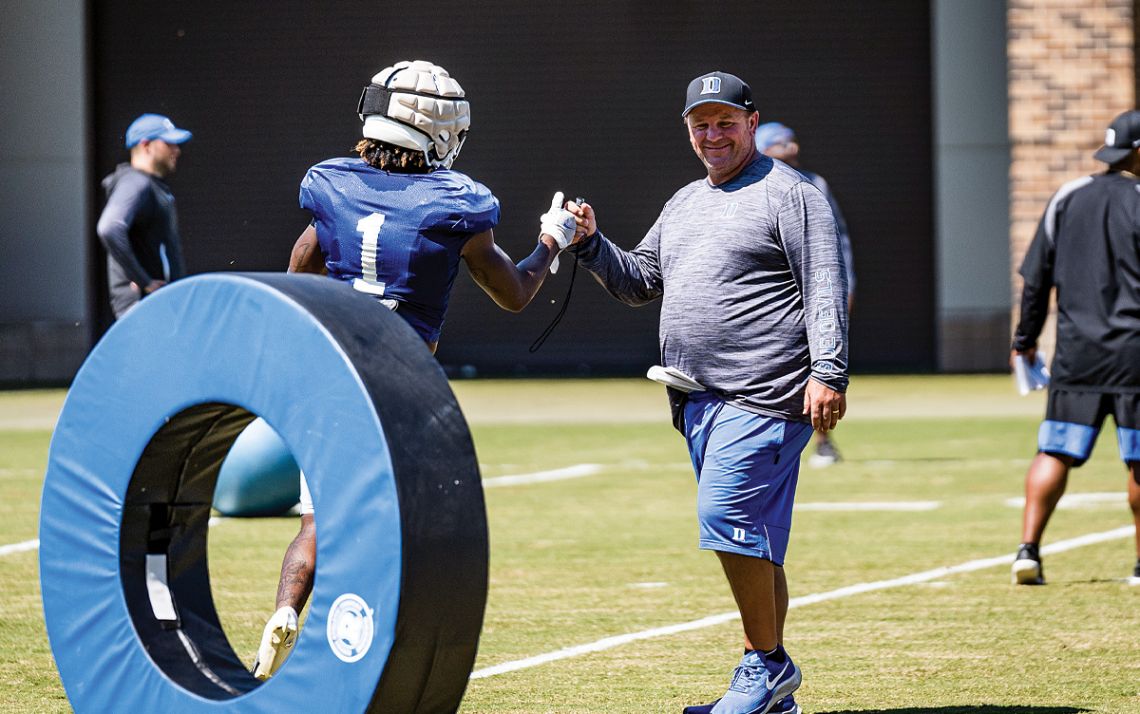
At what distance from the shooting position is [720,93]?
6.00 metres

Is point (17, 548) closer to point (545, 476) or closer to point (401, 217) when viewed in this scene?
point (545, 476)

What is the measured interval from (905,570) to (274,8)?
15.6 m

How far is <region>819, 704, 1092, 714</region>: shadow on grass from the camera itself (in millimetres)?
5867

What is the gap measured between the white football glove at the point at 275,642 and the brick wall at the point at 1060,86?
55.5 feet

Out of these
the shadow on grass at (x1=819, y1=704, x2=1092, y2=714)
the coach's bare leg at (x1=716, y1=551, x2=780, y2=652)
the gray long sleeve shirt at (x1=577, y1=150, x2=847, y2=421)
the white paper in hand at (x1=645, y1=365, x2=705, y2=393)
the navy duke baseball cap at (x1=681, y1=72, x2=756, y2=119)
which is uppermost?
the navy duke baseball cap at (x1=681, y1=72, x2=756, y2=119)

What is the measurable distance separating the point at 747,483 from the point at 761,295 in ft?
2.02

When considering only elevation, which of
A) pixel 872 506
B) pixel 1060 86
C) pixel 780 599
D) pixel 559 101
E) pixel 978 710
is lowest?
pixel 872 506

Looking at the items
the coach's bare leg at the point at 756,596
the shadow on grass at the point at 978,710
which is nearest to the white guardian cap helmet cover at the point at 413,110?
the coach's bare leg at the point at 756,596

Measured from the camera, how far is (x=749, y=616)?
19.5ft

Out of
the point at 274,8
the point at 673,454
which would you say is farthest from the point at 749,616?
the point at 274,8

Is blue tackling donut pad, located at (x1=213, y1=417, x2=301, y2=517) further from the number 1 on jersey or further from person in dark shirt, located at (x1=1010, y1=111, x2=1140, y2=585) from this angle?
the number 1 on jersey

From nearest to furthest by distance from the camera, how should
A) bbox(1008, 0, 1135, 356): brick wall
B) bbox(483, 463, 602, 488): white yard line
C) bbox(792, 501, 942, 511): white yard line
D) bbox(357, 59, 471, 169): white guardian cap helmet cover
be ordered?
bbox(357, 59, 471, 169): white guardian cap helmet cover, bbox(792, 501, 942, 511): white yard line, bbox(483, 463, 602, 488): white yard line, bbox(1008, 0, 1135, 356): brick wall

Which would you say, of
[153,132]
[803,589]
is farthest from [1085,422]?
[153,132]

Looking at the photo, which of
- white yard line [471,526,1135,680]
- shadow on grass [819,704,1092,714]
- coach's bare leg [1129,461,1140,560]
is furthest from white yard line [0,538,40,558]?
coach's bare leg [1129,461,1140,560]
